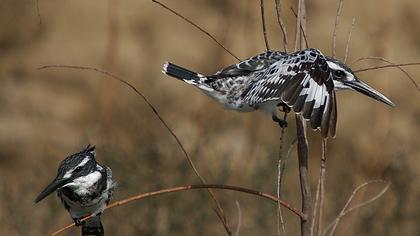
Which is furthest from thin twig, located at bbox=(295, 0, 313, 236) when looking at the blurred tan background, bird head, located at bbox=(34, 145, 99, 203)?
the blurred tan background

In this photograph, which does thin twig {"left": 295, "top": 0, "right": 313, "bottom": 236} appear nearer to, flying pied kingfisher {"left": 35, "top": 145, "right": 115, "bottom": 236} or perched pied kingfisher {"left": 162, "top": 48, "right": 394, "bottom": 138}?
perched pied kingfisher {"left": 162, "top": 48, "right": 394, "bottom": 138}

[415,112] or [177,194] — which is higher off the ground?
[415,112]

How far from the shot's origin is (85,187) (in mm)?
3783

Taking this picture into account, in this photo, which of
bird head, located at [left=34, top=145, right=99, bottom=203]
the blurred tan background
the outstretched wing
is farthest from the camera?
the blurred tan background

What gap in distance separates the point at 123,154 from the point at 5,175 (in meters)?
1.75

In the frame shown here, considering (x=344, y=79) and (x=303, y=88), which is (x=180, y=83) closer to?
(x=344, y=79)

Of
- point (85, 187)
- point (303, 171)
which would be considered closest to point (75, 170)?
point (85, 187)

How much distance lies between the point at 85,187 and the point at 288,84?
36.0 inches

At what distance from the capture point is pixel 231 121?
711cm

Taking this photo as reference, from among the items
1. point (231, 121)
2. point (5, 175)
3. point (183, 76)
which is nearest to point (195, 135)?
point (231, 121)

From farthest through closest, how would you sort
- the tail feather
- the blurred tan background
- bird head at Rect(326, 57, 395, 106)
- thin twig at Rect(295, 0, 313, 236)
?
the blurred tan background
the tail feather
bird head at Rect(326, 57, 395, 106)
thin twig at Rect(295, 0, 313, 236)

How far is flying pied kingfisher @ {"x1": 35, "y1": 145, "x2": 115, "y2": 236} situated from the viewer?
373 cm

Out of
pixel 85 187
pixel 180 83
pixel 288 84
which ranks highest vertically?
pixel 288 84

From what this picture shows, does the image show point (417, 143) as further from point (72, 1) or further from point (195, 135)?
point (72, 1)
